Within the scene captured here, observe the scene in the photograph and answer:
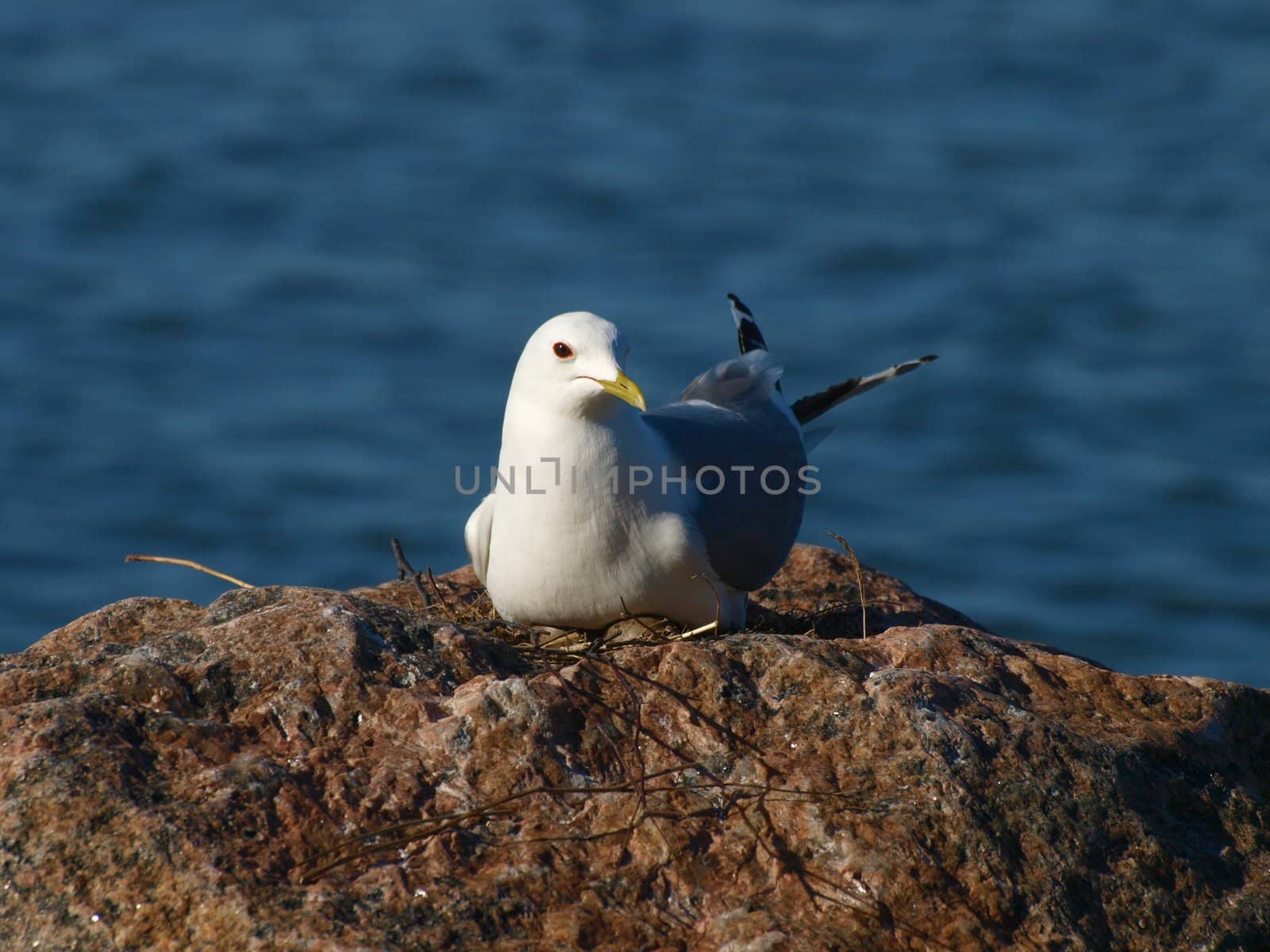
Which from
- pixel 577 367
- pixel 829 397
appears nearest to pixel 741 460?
pixel 577 367

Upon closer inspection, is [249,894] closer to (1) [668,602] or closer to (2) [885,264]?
(1) [668,602]

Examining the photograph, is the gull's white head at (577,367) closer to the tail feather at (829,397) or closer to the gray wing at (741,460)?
the gray wing at (741,460)

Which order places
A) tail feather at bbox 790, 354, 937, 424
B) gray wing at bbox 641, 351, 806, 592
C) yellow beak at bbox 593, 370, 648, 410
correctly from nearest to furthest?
yellow beak at bbox 593, 370, 648, 410 → gray wing at bbox 641, 351, 806, 592 → tail feather at bbox 790, 354, 937, 424

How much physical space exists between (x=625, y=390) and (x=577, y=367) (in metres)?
0.26

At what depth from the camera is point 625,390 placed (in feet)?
15.6

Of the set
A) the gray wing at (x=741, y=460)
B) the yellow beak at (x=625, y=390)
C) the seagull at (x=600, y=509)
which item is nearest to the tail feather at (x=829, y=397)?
the gray wing at (x=741, y=460)

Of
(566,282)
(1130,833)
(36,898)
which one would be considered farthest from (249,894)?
(566,282)

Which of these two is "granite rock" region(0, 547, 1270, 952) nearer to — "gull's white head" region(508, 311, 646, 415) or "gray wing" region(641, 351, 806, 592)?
"gull's white head" region(508, 311, 646, 415)

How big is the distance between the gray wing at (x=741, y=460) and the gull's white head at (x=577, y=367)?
630 millimetres

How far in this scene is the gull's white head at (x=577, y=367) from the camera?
4.88 metres

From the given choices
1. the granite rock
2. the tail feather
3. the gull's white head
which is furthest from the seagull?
the tail feather

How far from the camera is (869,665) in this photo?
160 inches

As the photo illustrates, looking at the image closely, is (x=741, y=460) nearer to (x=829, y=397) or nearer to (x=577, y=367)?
(x=577, y=367)

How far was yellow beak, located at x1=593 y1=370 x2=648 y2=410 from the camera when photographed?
4.70 m
